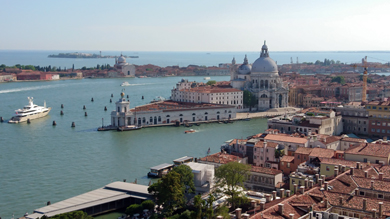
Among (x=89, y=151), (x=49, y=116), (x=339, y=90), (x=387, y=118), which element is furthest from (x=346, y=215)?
Answer: (x=339, y=90)

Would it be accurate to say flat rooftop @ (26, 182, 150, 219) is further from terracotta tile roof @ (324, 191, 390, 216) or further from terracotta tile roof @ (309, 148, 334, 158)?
terracotta tile roof @ (324, 191, 390, 216)

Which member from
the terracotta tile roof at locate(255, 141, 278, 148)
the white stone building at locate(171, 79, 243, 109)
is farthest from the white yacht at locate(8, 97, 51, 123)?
the terracotta tile roof at locate(255, 141, 278, 148)

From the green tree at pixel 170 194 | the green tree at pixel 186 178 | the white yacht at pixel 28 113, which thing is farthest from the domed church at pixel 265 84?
the green tree at pixel 170 194

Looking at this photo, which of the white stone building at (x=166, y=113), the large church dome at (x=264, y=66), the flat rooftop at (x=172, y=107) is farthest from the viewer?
the large church dome at (x=264, y=66)

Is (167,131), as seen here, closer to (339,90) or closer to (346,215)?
(346,215)

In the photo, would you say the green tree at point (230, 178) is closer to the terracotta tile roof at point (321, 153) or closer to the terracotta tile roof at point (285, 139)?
the terracotta tile roof at point (321, 153)
